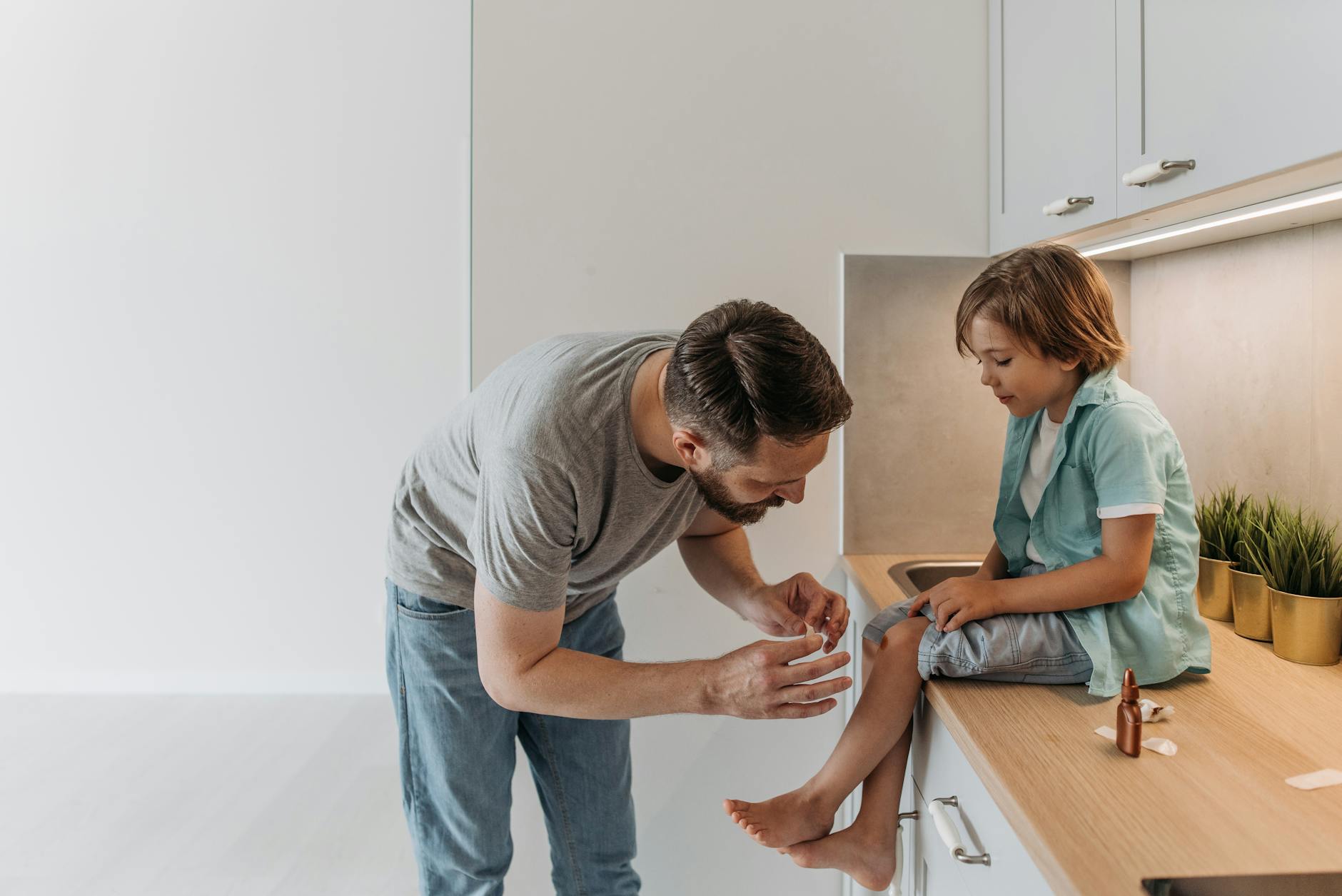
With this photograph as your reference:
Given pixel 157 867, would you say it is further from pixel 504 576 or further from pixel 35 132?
pixel 35 132

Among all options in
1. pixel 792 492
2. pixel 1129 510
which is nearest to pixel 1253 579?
pixel 1129 510

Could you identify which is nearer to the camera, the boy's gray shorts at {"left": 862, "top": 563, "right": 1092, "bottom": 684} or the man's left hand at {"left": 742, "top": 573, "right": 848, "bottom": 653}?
the boy's gray shorts at {"left": 862, "top": 563, "right": 1092, "bottom": 684}

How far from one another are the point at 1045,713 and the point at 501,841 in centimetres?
91

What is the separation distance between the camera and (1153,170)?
1.13 meters

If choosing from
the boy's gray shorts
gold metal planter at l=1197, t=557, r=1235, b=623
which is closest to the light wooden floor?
the boy's gray shorts

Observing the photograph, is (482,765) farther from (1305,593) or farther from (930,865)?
(1305,593)

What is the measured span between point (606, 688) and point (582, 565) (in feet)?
0.66

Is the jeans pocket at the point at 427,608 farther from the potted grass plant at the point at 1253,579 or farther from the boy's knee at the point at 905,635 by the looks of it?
the potted grass plant at the point at 1253,579

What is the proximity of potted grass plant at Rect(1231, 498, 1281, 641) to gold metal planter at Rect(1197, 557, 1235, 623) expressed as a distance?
2 centimetres

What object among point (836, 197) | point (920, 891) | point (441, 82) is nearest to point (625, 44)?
point (836, 197)

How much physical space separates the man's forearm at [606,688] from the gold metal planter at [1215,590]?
86 centimetres

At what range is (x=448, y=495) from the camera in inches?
52.7

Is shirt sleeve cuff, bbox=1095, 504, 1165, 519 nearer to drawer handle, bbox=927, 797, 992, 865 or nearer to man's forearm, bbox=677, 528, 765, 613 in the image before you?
drawer handle, bbox=927, 797, 992, 865

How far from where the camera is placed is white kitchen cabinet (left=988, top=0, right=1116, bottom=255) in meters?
1.32
